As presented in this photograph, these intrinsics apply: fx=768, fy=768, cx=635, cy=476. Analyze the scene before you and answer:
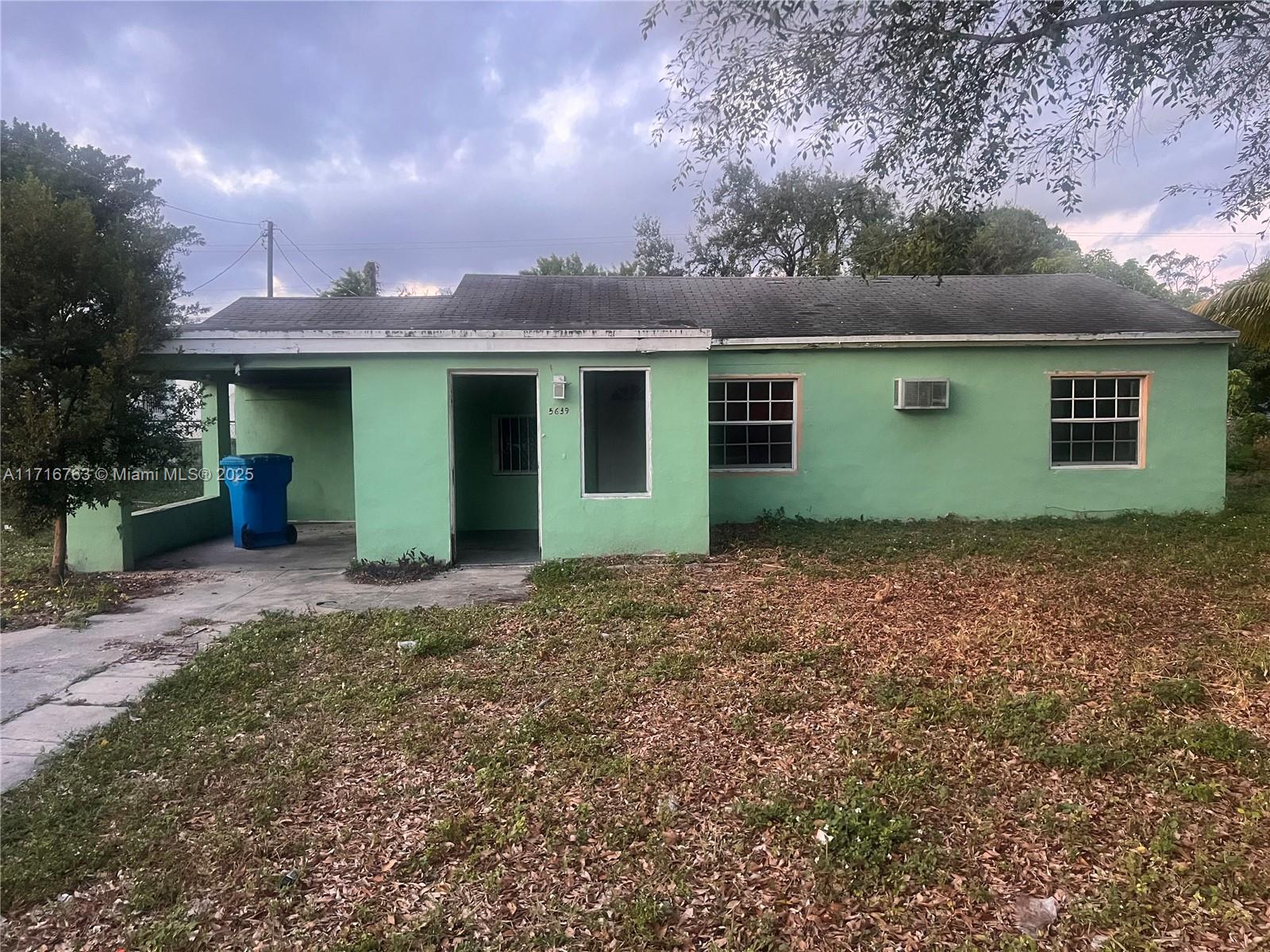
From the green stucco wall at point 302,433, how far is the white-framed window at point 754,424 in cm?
592

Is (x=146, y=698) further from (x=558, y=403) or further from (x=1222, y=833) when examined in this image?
(x=1222, y=833)

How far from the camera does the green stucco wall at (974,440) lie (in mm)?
11242

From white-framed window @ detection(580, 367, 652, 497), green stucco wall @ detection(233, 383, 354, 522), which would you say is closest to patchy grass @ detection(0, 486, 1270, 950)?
white-framed window @ detection(580, 367, 652, 497)

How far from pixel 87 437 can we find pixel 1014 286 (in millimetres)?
13897

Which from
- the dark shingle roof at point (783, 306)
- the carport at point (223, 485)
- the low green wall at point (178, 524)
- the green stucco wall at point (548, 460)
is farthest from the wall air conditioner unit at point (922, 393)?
the low green wall at point (178, 524)

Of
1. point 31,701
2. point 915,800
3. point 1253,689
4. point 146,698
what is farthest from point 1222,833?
point 31,701

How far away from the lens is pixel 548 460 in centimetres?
844

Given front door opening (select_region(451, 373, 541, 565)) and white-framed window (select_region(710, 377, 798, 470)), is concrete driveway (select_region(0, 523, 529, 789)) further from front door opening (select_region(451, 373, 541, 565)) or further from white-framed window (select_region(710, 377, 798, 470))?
white-framed window (select_region(710, 377, 798, 470))

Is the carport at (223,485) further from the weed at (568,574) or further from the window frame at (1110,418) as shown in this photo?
the window frame at (1110,418)

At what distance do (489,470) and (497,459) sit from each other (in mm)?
201

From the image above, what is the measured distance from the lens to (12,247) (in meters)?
6.63

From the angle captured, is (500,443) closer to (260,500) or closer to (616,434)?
(616,434)

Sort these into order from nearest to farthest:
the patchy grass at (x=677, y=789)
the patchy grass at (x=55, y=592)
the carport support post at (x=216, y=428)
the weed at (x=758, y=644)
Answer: the patchy grass at (x=677, y=789) → the weed at (x=758, y=644) → the patchy grass at (x=55, y=592) → the carport support post at (x=216, y=428)

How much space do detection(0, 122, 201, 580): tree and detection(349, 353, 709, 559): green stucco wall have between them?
194 cm
